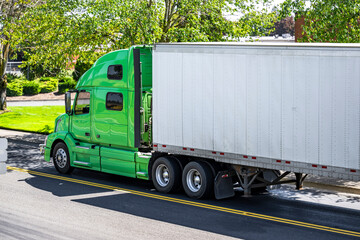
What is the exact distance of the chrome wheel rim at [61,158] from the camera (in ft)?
59.9

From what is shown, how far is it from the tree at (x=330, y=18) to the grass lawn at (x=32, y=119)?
50.2 feet

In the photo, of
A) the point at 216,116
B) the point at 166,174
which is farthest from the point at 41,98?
the point at 216,116

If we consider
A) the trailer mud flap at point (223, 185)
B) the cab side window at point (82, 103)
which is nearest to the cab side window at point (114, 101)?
the cab side window at point (82, 103)

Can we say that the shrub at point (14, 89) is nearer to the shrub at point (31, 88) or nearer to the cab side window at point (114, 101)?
the shrub at point (31, 88)

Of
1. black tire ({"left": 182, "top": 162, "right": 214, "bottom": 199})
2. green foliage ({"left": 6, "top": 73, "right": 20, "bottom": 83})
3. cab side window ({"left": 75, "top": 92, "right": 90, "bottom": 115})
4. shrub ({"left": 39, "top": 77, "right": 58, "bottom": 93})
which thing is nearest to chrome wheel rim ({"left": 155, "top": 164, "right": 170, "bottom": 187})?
black tire ({"left": 182, "top": 162, "right": 214, "bottom": 199})

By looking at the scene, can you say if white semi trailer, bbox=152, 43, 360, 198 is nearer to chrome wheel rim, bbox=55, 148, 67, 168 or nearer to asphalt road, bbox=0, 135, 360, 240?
asphalt road, bbox=0, 135, 360, 240

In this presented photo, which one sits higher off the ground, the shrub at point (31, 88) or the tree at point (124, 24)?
the tree at point (124, 24)

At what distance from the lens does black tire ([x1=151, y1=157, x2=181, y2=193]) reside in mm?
14977

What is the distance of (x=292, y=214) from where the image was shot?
1308 centimetres

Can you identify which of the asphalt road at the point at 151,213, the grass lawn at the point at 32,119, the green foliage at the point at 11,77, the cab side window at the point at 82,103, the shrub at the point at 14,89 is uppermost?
the green foliage at the point at 11,77

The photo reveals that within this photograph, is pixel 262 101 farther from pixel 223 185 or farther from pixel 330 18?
pixel 330 18

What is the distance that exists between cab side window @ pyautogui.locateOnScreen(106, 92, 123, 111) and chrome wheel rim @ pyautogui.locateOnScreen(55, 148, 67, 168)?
2.54 meters

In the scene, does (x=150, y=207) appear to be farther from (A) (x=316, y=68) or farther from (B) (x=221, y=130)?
(A) (x=316, y=68)

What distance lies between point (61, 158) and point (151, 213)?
238 inches
